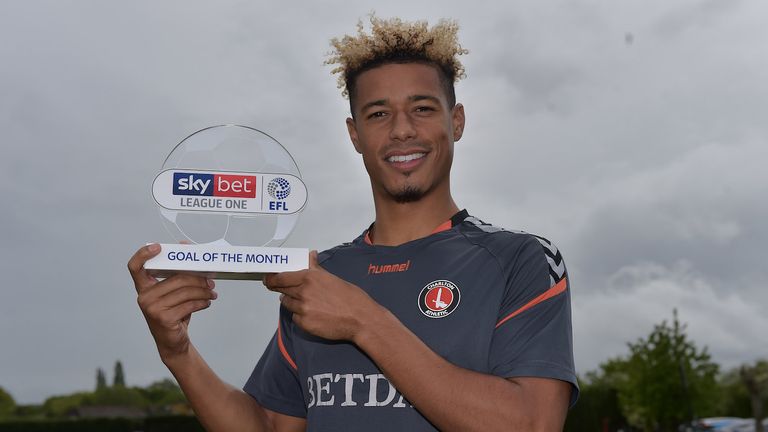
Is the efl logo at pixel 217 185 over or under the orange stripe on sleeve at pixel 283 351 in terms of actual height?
over

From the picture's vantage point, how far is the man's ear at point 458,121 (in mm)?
4152

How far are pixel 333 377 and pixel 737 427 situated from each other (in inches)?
2146

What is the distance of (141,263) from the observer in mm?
3332

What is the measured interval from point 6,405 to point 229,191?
61.0 meters

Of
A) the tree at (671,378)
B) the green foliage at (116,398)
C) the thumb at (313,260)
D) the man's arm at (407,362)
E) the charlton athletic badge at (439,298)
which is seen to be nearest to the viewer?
the man's arm at (407,362)

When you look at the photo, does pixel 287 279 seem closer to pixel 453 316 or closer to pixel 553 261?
pixel 453 316

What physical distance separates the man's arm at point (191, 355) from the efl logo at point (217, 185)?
1.37 feet

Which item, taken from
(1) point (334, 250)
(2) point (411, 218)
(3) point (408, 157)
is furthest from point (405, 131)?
(1) point (334, 250)

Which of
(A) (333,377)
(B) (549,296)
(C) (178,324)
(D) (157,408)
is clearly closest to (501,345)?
(B) (549,296)

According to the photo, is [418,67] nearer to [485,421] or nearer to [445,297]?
[445,297]

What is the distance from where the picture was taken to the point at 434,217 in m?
3.93

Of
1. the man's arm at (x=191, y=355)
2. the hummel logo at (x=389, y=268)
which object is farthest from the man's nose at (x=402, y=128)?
the man's arm at (x=191, y=355)

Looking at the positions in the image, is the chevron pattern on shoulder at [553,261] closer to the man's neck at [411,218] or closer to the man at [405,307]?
the man at [405,307]

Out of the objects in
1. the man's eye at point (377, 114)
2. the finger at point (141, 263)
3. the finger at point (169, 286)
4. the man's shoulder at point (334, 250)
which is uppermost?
the man's eye at point (377, 114)
